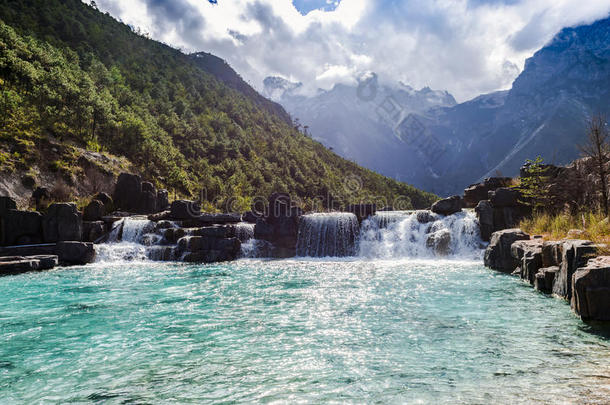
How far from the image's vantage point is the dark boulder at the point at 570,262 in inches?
335

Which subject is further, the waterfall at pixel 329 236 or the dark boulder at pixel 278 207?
the dark boulder at pixel 278 207

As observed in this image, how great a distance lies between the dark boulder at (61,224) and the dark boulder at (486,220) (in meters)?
27.2

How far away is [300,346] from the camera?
6.70 m

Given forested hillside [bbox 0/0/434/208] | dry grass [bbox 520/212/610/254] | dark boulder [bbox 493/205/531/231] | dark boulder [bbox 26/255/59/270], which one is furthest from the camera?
forested hillside [bbox 0/0/434/208]

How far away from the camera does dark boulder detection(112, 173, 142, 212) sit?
1179 inches

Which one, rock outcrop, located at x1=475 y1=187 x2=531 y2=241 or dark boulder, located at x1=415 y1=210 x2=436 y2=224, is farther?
dark boulder, located at x1=415 y1=210 x2=436 y2=224

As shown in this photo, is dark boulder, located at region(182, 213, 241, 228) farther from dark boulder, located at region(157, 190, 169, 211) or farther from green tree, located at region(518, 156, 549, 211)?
green tree, located at region(518, 156, 549, 211)

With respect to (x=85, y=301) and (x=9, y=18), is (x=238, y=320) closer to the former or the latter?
(x=85, y=301)

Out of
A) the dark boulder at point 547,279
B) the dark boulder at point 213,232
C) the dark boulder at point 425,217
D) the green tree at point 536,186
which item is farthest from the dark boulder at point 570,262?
the dark boulder at point 213,232

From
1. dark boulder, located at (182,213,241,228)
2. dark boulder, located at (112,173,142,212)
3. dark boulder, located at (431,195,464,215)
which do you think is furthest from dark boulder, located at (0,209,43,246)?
dark boulder, located at (431,195,464,215)

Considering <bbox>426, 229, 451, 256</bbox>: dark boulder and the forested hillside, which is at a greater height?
the forested hillside

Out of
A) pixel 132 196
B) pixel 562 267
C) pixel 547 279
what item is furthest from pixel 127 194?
pixel 562 267

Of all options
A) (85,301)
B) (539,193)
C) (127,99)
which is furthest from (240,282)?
(127,99)

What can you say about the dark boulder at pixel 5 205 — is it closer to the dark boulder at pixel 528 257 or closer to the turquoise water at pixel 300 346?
the turquoise water at pixel 300 346
